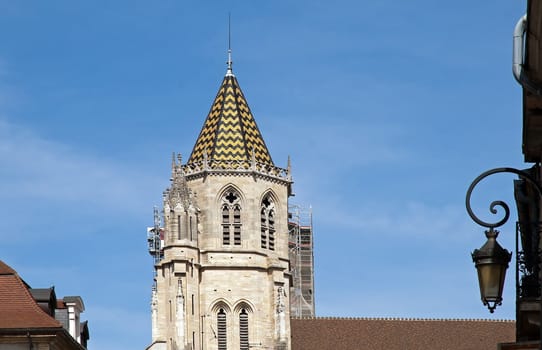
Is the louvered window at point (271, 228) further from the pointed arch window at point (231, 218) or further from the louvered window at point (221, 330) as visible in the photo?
the louvered window at point (221, 330)

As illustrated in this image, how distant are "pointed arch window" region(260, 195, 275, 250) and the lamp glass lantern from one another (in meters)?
49.0

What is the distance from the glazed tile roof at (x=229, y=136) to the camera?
63.1 metres

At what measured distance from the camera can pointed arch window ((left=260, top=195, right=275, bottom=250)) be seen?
62.7m

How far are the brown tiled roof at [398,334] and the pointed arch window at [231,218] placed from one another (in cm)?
507

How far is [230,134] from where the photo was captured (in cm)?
6375

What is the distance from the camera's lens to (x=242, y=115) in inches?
2534

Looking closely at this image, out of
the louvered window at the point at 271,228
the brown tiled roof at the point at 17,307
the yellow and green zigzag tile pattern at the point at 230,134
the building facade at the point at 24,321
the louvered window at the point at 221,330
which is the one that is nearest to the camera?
the building facade at the point at 24,321

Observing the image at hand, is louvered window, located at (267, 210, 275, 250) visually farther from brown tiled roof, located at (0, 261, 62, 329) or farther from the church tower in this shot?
brown tiled roof, located at (0, 261, 62, 329)

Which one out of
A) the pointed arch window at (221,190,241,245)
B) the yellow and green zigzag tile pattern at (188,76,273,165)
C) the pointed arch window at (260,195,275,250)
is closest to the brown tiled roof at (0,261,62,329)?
the pointed arch window at (221,190,241,245)

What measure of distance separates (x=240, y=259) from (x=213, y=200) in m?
2.55

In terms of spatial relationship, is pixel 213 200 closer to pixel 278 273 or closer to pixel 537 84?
pixel 278 273

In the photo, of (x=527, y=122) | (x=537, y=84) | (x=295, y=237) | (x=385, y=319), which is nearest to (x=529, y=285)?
(x=527, y=122)

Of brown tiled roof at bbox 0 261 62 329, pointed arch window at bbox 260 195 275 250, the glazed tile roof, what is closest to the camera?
brown tiled roof at bbox 0 261 62 329

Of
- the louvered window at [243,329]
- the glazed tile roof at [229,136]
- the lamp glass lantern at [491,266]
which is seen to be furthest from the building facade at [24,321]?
the glazed tile roof at [229,136]
